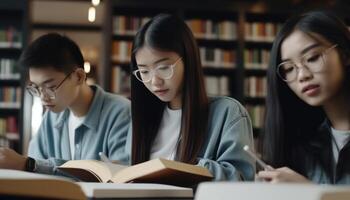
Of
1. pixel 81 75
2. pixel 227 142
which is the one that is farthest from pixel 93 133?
pixel 227 142

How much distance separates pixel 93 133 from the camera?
1.76m

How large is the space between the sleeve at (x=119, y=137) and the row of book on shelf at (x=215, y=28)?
294 centimetres

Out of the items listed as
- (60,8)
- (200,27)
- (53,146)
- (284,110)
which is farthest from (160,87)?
(60,8)

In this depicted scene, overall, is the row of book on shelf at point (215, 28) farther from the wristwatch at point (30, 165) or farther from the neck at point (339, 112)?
the neck at point (339, 112)

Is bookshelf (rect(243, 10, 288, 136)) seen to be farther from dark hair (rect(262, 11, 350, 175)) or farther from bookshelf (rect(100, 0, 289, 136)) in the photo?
dark hair (rect(262, 11, 350, 175))

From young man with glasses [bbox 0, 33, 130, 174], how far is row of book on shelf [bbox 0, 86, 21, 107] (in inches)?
111

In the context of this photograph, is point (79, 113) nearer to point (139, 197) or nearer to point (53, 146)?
point (53, 146)

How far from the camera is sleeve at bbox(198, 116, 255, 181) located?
121 cm

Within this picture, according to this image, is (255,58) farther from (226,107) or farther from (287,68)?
(287,68)

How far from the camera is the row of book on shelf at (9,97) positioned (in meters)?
4.55

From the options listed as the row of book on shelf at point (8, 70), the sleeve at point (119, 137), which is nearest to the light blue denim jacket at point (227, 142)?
the sleeve at point (119, 137)

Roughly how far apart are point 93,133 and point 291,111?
807mm

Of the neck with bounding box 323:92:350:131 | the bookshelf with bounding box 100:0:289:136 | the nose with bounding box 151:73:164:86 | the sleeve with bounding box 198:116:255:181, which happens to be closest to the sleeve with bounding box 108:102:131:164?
the nose with bounding box 151:73:164:86

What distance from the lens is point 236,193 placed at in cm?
49
